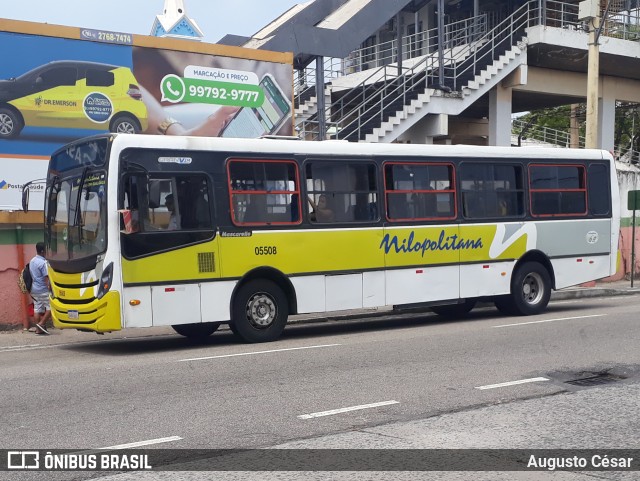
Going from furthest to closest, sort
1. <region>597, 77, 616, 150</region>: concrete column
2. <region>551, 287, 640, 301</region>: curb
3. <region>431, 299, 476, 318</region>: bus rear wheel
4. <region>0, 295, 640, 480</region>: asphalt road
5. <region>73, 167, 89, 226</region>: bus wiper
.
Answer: <region>597, 77, 616, 150</region>: concrete column → <region>551, 287, 640, 301</region>: curb → <region>431, 299, 476, 318</region>: bus rear wheel → <region>73, 167, 89, 226</region>: bus wiper → <region>0, 295, 640, 480</region>: asphalt road

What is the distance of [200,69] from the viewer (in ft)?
79.5

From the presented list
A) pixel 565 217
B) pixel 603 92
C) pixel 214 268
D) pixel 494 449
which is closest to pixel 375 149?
pixel 214 268

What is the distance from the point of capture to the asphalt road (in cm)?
737

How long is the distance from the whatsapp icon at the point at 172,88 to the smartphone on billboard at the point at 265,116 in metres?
1.58

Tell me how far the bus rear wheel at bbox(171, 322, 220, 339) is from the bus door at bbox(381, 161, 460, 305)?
3.04 metres

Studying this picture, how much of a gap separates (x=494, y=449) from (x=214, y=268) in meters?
7.11

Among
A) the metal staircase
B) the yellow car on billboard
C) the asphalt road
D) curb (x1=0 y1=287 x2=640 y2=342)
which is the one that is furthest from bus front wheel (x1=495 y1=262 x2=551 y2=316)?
the yellow car on billboard

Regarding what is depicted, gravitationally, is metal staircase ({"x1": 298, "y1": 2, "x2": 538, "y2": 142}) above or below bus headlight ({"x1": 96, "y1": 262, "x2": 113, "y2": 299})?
above

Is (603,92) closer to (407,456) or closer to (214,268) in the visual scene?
(214,268)

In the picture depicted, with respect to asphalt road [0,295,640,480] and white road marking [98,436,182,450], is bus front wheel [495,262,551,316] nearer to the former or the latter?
asphalt road [0,295,640,480]

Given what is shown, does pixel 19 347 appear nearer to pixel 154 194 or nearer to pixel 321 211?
pixel 154 194

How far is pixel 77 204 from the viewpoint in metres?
13.2

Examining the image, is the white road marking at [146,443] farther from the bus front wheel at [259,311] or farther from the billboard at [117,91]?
the billboard at [117,91]

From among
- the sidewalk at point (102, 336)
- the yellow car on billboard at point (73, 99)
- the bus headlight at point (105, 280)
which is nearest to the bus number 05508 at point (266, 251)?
the bus headlight at point (105, 280)
